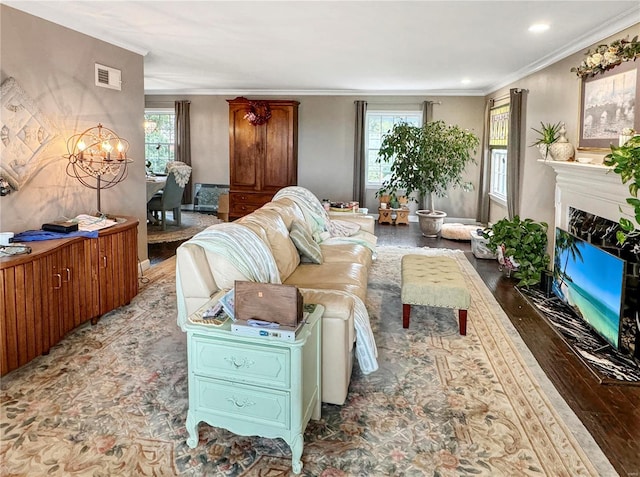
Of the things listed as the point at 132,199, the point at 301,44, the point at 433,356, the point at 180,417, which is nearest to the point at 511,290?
the point at 433,356

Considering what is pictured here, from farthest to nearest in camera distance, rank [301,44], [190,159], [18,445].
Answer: [190,159], [301,44], [18,445]

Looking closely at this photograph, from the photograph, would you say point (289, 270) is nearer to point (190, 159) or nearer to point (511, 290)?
point (511, 290)

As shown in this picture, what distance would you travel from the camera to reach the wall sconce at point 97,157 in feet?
13.2

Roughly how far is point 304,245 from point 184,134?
657 centimetres

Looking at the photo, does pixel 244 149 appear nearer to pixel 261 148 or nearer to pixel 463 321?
pixel 261 148

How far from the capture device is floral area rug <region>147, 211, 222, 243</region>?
707cm

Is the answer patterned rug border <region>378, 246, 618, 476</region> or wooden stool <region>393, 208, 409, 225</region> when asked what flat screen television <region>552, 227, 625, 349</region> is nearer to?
patterned rug border <region>378, 246, 618, 476</region>

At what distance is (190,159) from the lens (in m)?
9.66

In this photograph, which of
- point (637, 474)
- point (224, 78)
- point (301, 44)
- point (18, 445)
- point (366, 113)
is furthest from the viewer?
point (366, 113)

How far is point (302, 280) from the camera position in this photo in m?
3.43

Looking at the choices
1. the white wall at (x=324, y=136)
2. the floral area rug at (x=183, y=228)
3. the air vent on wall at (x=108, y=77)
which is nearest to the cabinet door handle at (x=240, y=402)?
the air vent on wall at (x=108, y=77)

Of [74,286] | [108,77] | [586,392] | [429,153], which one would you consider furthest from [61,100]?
[429,153]

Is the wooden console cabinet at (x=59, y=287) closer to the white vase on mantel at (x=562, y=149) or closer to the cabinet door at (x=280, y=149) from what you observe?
the white vase on mantel at (x=562, y=149)

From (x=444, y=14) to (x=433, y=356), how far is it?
2.47 metres
